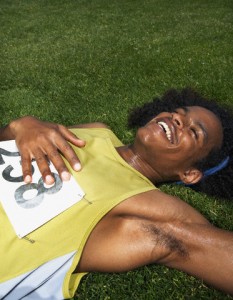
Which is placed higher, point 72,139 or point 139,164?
point 72,139

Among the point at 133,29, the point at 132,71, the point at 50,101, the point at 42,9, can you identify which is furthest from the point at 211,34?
the point at 42,9

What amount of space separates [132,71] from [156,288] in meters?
5.41

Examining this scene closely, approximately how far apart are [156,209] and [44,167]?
88 centimetres

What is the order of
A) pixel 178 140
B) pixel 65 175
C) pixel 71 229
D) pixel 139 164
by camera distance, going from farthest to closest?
pixel 139 164, pixel 178 140, pixel 65 175, pixel 71 229

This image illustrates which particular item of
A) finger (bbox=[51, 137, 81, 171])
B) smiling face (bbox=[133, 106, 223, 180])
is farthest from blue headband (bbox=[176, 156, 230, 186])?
finger (bbox=[51, 137, 81, 171])

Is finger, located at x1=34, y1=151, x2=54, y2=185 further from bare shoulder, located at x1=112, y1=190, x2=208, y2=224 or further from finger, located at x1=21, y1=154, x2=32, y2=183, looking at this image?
bare shoulder, located at x1=112, y1=190, x2=208, y2=224

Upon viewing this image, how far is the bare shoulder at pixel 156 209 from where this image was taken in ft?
9.93

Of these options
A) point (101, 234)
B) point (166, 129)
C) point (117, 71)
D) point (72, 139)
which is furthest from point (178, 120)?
point (117, 71)

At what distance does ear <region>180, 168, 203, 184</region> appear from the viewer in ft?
12.5

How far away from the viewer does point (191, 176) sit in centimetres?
383

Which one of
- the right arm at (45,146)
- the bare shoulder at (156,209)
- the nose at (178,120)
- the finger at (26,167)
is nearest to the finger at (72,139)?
the right arm at (45,146)

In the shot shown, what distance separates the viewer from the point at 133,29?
498 inches

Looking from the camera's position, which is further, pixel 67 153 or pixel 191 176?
pixel 191 176

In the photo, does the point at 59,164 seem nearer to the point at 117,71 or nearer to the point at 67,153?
the point at 67,153
